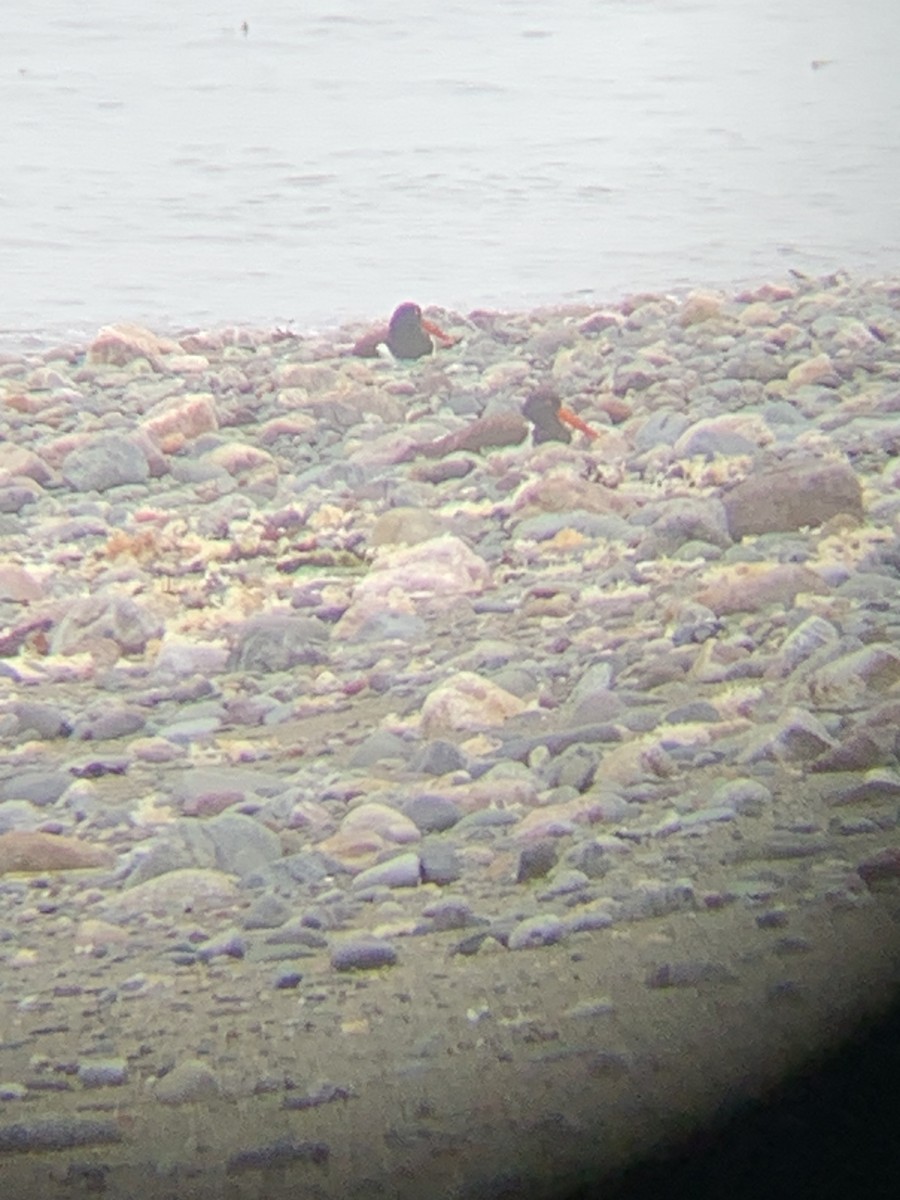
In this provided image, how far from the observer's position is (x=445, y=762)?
2.45ft

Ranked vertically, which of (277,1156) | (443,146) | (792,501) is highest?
(443,146)

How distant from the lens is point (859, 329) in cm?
110

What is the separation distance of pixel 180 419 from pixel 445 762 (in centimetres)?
45

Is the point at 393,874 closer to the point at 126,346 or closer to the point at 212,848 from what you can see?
the point at 212,848

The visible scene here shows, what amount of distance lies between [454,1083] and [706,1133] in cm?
11

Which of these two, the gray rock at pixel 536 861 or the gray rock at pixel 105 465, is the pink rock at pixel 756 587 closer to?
the gray rock at pixel 536 861

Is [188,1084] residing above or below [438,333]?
below

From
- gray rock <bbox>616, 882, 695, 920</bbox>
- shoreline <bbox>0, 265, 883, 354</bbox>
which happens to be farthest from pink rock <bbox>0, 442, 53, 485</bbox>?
gray rock <bbox>616, 882, 695, 920</bbox>

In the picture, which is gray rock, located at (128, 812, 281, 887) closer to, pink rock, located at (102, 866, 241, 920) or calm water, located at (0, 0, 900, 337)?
pink rock, located at (102, 866, 241, 920)

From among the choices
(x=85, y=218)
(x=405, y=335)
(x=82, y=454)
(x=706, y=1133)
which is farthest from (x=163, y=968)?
(x=85, y=218)

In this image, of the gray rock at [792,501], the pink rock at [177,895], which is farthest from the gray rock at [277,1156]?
the gray rock at [792,501]

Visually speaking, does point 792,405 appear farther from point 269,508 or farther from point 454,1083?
point 454,1083

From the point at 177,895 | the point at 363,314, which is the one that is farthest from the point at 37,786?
the point at 363,314

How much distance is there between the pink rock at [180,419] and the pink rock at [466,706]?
0.37m
